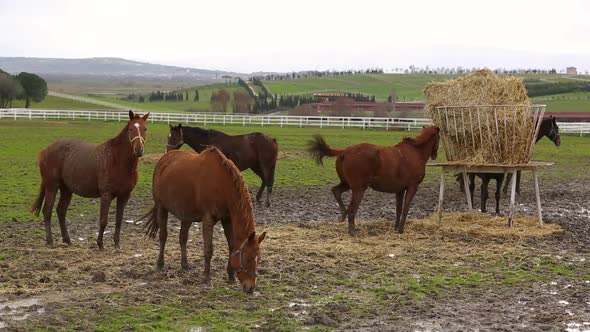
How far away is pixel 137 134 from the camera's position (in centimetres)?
1052

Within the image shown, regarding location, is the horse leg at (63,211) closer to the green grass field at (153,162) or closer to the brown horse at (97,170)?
the brown horse at (97,170)

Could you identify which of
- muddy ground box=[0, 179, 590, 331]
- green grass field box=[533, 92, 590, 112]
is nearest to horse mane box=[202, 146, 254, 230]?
muddy ground box=[0, 179, 590, 331]

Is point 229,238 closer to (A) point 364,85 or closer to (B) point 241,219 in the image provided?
(B) point 241,219

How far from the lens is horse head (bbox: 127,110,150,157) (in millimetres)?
10438

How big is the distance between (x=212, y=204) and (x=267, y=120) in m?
42.2

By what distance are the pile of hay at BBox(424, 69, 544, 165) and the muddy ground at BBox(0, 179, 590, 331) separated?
1821 millimetres

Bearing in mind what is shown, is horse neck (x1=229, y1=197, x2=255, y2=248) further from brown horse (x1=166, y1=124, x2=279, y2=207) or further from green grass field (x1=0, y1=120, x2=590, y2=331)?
brown horse (x1=166, y1=124, x2=279, y2=207)

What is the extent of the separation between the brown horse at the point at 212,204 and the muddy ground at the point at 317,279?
1.37 feet

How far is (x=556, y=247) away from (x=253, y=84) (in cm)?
13080

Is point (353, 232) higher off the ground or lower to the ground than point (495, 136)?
lower

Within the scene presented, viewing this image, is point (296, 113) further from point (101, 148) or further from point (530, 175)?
point (101, 148)

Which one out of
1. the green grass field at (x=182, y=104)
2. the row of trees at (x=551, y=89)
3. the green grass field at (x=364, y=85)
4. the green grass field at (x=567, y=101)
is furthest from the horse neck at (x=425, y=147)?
the green grass field at (x=364, y=85)

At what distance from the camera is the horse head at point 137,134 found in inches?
411

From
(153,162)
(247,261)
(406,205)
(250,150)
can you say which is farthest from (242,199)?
(153,162)
